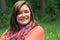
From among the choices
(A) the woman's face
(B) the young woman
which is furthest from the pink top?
(A) the woman's face

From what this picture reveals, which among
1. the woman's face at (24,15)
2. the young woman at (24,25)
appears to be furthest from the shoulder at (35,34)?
the woman's face at (24,15)

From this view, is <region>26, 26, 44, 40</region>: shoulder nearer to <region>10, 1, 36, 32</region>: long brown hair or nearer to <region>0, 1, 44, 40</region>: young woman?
<region>0, 1, 44, 40</region>: young woman

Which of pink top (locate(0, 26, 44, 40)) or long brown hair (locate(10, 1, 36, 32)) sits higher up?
long brown hair (locate(10, 1, 36, 32))

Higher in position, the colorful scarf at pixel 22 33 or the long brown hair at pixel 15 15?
the long brown hair at pixel 15 15

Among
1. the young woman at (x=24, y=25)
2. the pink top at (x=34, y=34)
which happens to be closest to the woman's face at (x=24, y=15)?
the young woman at (x=24, y=25)

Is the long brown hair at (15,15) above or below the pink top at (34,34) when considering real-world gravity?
above

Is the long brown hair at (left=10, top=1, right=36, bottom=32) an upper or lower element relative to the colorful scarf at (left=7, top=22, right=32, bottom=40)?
upper

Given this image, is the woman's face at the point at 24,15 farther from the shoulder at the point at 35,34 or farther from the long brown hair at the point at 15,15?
the shoulder at the point at 35,34

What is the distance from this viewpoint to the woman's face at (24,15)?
3.84 m

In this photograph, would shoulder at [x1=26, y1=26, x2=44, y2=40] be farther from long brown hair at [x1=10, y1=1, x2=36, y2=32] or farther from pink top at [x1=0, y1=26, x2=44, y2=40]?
long brown hair at [x1=10, y1=1, x2=36, y2=32]

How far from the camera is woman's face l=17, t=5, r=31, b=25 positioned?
384 cm

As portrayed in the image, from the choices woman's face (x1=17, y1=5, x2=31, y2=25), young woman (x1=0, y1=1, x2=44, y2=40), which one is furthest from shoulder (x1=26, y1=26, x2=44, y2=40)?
woman's face (x1=17, y1=5, x2=31, y2=25)

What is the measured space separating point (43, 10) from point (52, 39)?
10.1m

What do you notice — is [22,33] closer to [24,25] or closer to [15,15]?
[24,25]
